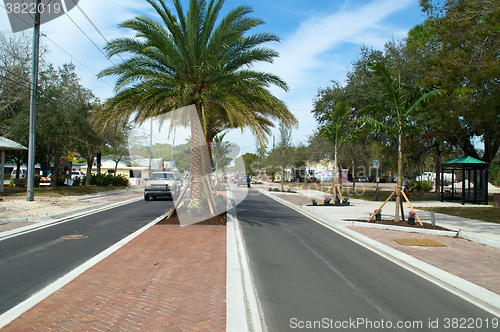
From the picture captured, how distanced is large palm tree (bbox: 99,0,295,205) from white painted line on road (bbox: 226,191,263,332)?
549 cm

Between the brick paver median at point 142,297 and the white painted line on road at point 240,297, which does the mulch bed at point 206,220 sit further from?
the brick paver median at point 142,297

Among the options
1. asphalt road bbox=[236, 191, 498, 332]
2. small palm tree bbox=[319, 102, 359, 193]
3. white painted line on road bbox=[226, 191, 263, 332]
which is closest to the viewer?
white painted line on road bbox=[226, 191, 263, 332]

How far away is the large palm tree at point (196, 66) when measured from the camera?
462 inches

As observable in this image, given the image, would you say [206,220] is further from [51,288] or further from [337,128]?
[337,128]

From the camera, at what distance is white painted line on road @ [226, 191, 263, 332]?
420cm

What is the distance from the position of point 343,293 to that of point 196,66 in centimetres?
893

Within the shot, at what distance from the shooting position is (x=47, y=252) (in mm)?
7605

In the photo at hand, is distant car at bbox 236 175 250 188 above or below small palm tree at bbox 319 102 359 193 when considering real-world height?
below

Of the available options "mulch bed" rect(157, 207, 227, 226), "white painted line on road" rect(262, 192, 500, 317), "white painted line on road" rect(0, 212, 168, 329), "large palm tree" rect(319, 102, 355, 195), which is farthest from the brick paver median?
"large palm tree" rect(319, 102, 355, 195)

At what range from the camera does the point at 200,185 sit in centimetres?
1300

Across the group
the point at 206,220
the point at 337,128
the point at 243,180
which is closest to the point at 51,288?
the point at 206,220

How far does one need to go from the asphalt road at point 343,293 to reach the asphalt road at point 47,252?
3536 millimetres

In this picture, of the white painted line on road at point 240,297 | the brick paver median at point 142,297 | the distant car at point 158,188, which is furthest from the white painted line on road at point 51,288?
the distant car at point 158,188

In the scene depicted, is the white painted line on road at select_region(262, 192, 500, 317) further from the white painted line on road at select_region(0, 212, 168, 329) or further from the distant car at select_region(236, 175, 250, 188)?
the distant car at select_region(236, 175, 250, 188)
